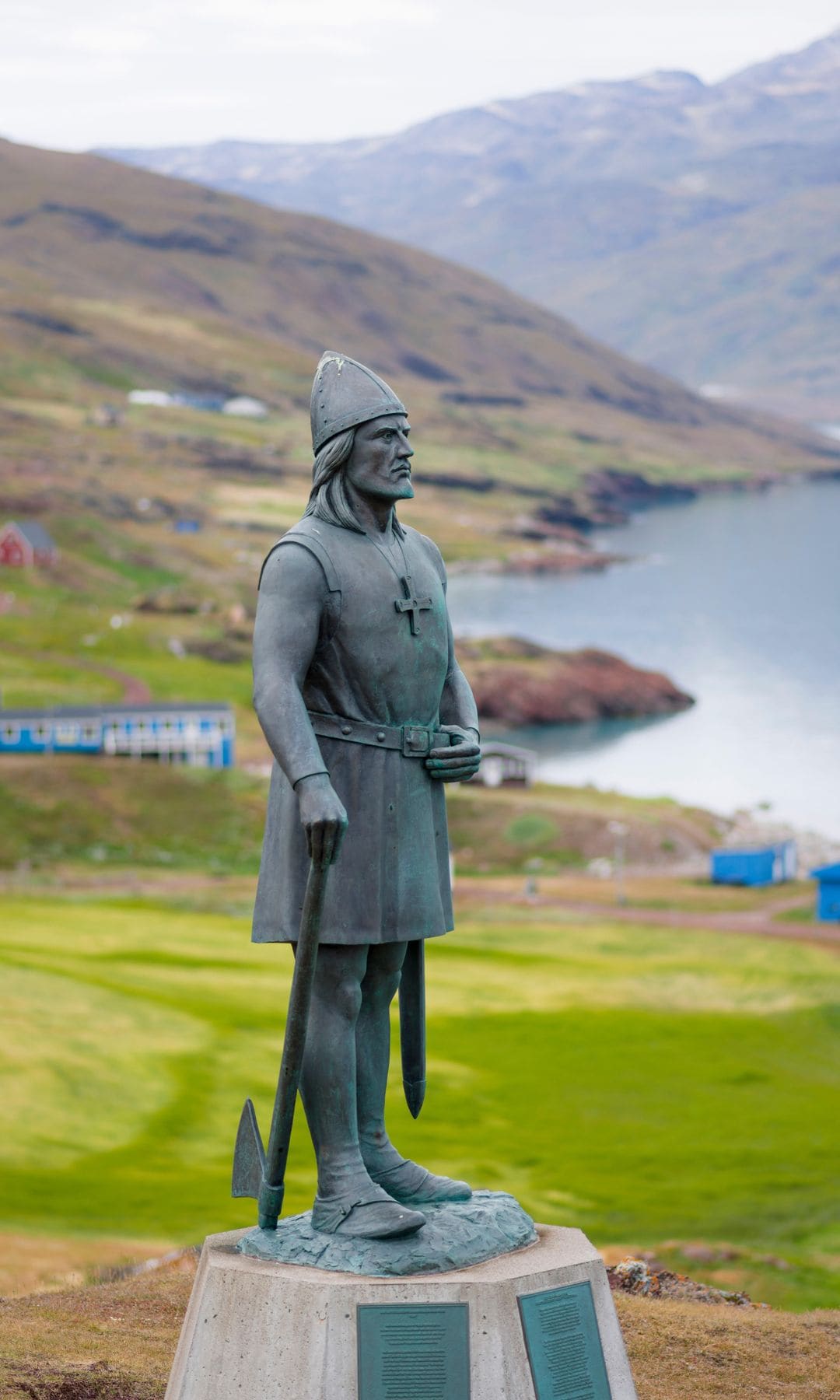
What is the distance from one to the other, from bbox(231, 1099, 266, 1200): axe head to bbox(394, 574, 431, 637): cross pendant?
2.51 metres

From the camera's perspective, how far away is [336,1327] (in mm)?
9008

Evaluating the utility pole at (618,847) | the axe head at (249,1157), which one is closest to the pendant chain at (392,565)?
the axe head at (249,1157)

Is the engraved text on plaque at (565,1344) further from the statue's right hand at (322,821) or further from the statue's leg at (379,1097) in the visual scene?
the statue's right hand at (322,821)

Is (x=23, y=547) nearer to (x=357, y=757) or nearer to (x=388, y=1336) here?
(x=357, y=757)

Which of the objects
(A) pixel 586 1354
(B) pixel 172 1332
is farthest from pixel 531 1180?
(A) pixel 586 1354

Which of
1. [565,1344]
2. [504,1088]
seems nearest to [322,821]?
[565,1344]

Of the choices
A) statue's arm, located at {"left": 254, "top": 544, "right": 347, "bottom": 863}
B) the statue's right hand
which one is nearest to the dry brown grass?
the statue's right hand

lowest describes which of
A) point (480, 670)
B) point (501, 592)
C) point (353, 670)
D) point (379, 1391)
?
point (379, 1391)

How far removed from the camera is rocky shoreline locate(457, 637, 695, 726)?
3664 inches

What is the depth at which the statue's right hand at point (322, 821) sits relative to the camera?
9023 mm

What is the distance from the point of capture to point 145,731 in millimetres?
71562

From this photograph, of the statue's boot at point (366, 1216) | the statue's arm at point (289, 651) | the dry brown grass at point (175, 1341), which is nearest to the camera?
the statue's arm at point (289, 651)

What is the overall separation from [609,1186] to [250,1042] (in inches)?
312

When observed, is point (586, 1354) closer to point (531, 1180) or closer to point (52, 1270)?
point (52, 1270)
